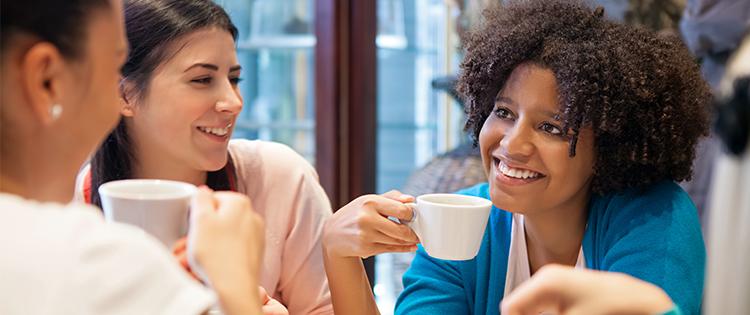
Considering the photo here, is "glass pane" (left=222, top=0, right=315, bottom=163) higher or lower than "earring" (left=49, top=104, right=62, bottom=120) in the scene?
lower

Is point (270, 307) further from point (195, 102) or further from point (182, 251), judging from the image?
point (195, 102)

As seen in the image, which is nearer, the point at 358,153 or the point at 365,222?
the point at 365,222

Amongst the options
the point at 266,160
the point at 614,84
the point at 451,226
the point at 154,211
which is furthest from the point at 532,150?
the point at 154,211

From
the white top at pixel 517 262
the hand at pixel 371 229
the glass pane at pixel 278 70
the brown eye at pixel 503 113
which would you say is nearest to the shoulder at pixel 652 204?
the white top at pixel 517 262

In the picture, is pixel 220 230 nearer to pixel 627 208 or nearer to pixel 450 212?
pixel 450 212

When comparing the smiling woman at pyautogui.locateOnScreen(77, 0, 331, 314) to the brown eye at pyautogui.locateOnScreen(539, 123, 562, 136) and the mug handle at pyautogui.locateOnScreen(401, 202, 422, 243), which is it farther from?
the brown eye at pyautogui.locateOnScreen(539, 123, 562, 136)

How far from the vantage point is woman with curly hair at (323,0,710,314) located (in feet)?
4.43

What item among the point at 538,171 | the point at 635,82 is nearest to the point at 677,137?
the point at 635,82

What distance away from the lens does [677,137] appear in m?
1.43

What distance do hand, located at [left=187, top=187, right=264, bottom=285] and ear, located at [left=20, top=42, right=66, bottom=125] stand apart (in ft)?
0.59

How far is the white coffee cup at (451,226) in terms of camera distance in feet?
3.93

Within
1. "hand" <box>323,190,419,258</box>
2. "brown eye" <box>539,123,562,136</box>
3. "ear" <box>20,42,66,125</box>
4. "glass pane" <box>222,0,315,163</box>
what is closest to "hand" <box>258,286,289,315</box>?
"hand" <box>323,190,419,258</box>

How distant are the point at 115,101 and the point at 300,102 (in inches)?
87.0

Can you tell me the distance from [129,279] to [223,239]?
147mm
